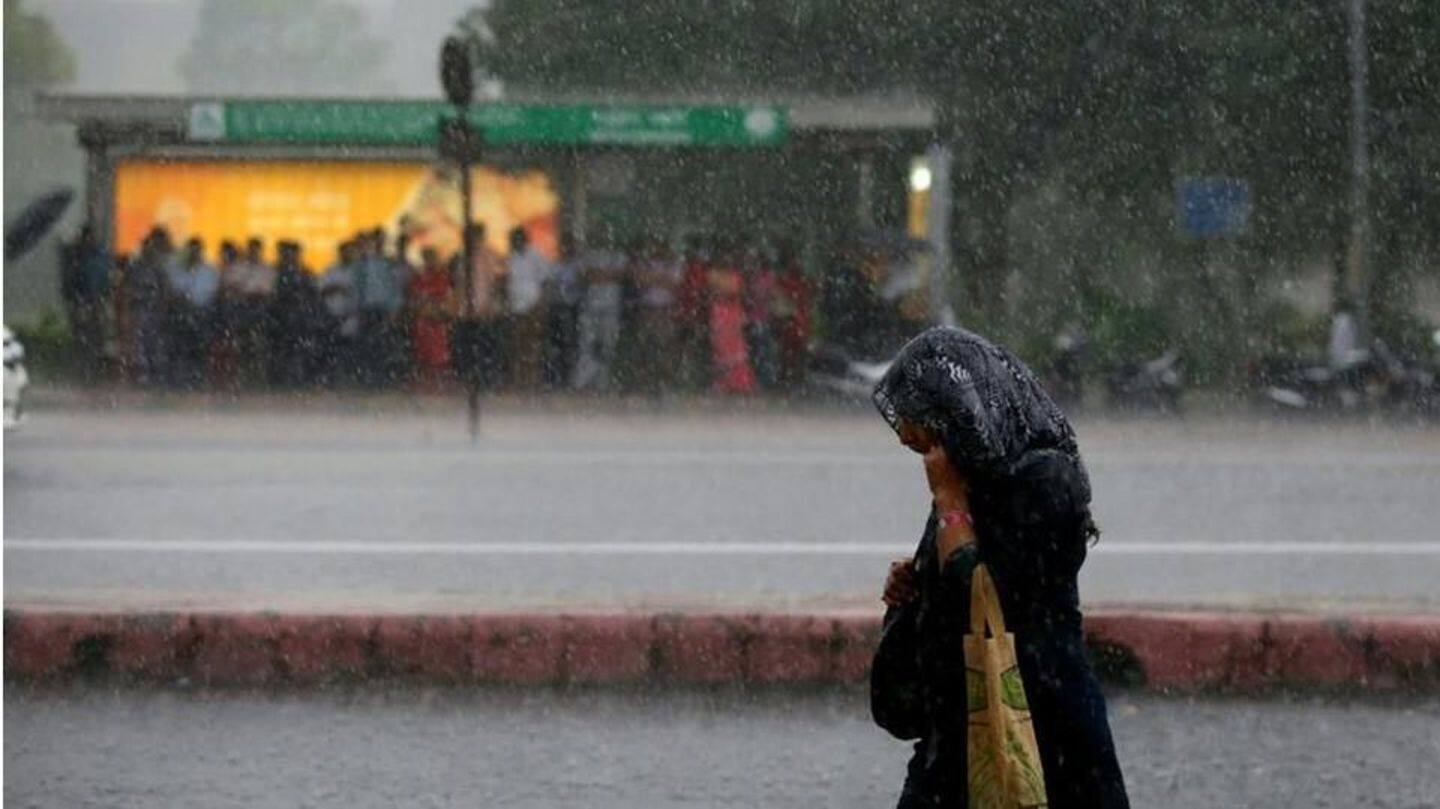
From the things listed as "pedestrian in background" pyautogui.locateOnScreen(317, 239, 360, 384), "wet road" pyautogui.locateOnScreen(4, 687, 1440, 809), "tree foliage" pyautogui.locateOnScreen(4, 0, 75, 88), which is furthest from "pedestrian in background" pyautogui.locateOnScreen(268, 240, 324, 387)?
"tree foliage" pyautogui.locateOnScreen(4, 0, 75, 88)

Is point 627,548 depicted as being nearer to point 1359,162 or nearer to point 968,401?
point 968,401

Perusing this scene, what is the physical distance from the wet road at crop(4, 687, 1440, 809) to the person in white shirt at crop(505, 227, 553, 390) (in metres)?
15.8

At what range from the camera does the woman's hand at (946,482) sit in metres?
3.62

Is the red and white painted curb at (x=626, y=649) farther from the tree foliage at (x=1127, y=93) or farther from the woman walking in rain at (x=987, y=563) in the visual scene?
the tree foliage at (x=1127, y=93)

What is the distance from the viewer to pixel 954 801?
151 inches

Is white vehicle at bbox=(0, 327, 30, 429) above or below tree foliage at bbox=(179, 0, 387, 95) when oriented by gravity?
below

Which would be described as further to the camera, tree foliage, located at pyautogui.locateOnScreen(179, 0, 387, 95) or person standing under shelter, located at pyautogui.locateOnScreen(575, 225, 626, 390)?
tree foliage, located at pyautogui.locateOnScreen(179, 0, 387, 95)

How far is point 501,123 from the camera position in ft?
77.8

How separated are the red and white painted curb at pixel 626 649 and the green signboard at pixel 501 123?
16431 millimetres

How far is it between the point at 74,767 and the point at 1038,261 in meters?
28.8

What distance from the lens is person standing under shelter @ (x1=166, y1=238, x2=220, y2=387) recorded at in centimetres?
2302

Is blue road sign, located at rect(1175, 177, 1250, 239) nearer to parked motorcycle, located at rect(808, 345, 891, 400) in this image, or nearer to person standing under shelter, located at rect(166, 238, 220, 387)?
parked motorcycle, located at rect(808, 345, 891, 400)

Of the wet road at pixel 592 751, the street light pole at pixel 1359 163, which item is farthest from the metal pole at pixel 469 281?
the wet road at pixel 592 751

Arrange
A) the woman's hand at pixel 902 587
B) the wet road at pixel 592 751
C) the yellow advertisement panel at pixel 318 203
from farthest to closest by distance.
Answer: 1. the yellow advertisement panel at pixel 318 203
2. the wet road at pixel 592 751
3. the woman's hand at pixel 902 587
